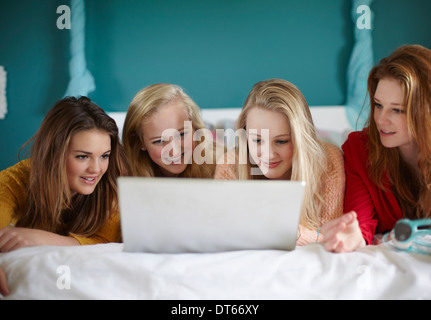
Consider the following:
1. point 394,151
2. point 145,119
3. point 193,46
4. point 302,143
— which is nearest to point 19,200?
point 145,119

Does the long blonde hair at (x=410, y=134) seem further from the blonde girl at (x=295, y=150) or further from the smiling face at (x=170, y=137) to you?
the smiling face at (x=170, y=137)

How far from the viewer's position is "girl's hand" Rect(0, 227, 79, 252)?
109 centimetres

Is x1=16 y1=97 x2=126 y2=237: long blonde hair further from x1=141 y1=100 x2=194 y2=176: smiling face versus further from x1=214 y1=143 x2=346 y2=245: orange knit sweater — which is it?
x1=214 y1=143 x2=346 y2=245: orange knit sweater

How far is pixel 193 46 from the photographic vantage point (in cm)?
288

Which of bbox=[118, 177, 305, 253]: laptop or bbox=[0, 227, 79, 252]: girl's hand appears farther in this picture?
bbox=[0, 227, 79, 252]: girl's hand

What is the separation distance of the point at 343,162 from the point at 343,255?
671mm

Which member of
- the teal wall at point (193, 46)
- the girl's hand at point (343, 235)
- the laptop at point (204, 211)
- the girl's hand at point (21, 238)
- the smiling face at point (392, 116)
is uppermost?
the teal wall at point (193, 46)

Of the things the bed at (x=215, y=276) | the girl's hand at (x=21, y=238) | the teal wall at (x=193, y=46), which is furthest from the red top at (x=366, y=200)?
the teal wall at (x=193, y=46)

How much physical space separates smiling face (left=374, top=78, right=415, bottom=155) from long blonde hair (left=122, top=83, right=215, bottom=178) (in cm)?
77

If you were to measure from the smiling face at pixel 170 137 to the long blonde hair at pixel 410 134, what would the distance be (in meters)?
0.76

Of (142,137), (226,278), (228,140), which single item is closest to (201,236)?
(226,278)

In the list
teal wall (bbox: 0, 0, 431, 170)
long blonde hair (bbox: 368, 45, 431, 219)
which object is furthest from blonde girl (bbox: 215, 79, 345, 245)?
teal wall (bbox: 0, 0, 431, 170)

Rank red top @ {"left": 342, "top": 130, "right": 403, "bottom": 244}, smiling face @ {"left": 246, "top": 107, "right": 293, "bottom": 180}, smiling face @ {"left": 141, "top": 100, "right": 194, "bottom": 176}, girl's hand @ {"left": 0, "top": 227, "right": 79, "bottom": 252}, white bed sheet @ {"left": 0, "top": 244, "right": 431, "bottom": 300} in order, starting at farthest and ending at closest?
1. smiling face @ {"left": 141, "top": 100, "right": 194, "bottom": 176}
2. smiling face @ {"left": 246, "top": 107, "right": 293, "bottom": 180}
3. red top @ {"left": 342, "top": 130, "right": 403, "bottom": 244}
4. girl's hand @ {"left": 0, "top": 227, "right": 79, "bottom": 252}
5. white bed sheet @ {"left": 0, "top": 244, "right": 431, "bottom": 300}

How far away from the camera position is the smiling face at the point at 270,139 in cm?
151
